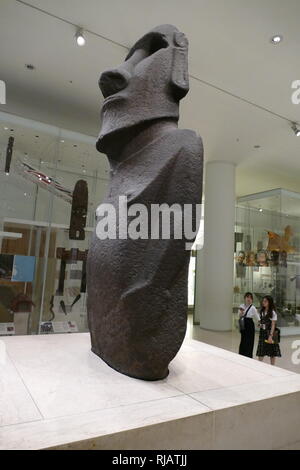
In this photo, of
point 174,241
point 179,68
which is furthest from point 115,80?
point 174,241

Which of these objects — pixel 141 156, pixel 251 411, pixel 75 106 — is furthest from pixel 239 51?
pixel 251 411

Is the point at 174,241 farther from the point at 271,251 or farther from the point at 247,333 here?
the point at 271,251

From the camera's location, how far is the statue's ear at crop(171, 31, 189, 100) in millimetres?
2031

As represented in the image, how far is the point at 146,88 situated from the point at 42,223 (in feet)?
10.7

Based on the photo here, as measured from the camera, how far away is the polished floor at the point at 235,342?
4906 millimetres

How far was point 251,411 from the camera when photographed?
156 cm

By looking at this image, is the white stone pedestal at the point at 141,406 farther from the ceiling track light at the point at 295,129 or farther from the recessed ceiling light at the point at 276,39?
the ceiling track light at the point at 295,129

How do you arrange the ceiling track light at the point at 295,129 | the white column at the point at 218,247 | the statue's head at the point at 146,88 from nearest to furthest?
the statue's head at the point at 146,88 < the ceiling track light at the point at 295,129 < the white column at the point at 218,247

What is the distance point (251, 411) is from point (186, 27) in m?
3.74

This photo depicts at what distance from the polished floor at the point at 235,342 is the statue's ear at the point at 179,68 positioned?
12.3 ft

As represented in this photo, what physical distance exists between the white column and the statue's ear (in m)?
5.50

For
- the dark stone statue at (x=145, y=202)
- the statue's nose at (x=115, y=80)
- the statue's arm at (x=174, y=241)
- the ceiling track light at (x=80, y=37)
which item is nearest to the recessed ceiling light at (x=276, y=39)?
the ceiling track light at (x=80, y=37)

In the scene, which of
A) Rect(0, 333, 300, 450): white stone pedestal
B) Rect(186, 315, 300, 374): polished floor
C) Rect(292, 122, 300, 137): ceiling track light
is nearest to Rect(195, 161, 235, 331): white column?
Rect(186, 315, 300, 374): polished floor

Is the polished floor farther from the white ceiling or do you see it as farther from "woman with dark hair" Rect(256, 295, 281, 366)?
the white ceiling
